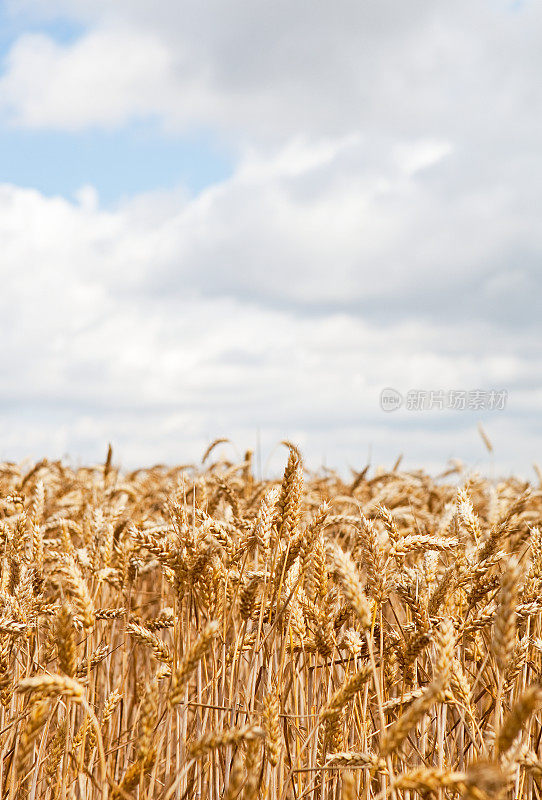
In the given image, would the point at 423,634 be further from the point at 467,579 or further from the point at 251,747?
the point at 251,747

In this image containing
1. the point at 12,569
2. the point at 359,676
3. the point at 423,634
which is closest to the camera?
the point at 359,676

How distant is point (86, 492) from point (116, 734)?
2.12m

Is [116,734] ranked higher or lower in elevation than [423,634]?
lower

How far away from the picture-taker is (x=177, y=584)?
2020mm

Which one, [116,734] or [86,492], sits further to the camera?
[86,492]

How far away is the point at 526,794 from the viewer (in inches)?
96.3

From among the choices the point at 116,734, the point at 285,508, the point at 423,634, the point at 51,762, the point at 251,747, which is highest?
the point at 285,508

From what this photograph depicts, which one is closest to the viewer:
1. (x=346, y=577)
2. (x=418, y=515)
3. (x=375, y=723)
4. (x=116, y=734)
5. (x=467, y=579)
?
(x=346, y=577)

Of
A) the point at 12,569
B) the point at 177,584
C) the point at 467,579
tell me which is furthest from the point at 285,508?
the point at 12,569

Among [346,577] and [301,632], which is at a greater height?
[346,577]

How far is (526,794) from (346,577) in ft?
5.29

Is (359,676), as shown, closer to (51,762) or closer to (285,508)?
(285,508)

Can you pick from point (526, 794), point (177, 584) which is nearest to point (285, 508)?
point (177, 584)

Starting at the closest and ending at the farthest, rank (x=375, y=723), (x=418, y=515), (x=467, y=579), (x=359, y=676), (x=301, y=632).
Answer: (x=359, y=676) → (x=467, y=579) → (x=301, y=632) → (x=375, y=723) → (x=418, y=515)
